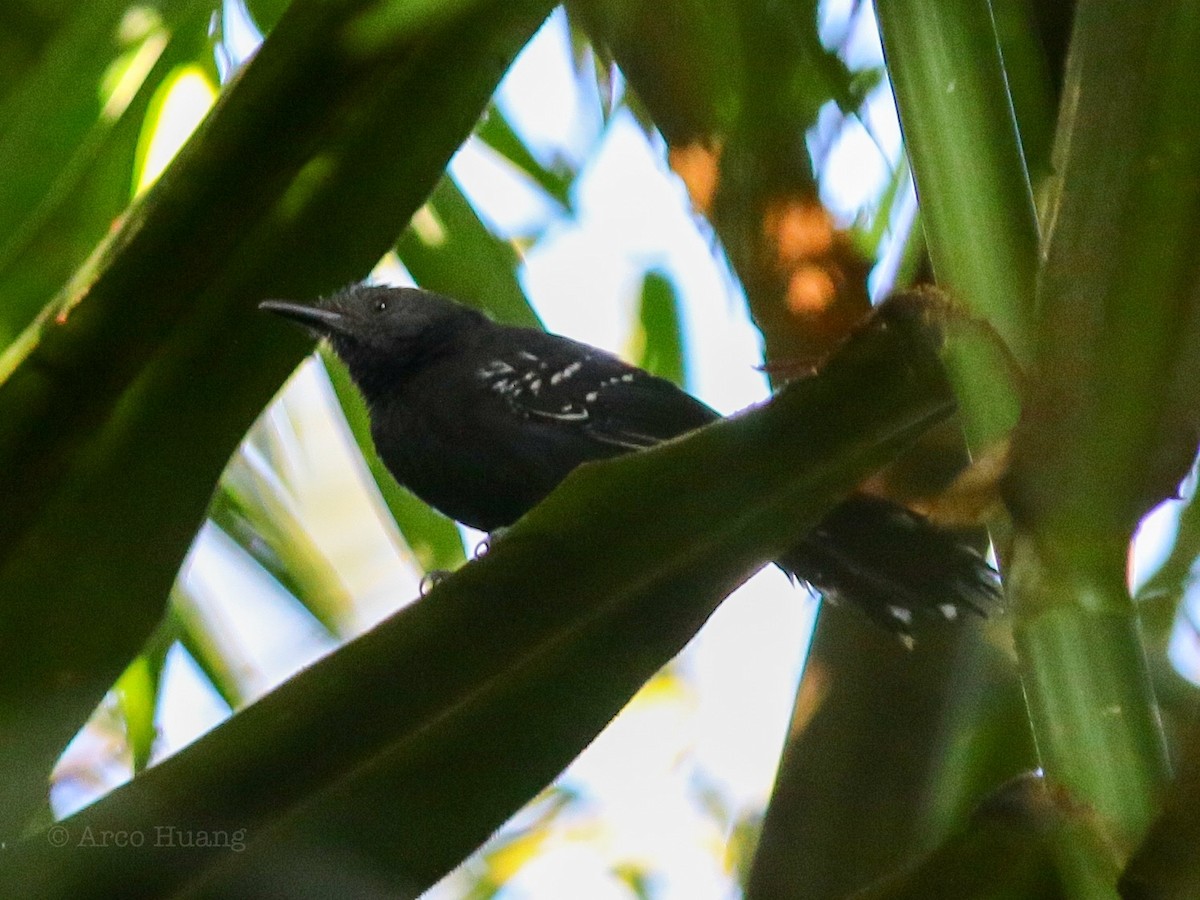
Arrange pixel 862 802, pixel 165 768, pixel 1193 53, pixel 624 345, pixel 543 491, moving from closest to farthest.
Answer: pixel 1193 53
pixel 165 768
pixel 862 802
pixel 543 491
pixel 624 345

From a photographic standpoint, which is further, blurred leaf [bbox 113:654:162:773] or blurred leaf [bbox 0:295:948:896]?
blurred leaf [bbox 113:654:162:773]

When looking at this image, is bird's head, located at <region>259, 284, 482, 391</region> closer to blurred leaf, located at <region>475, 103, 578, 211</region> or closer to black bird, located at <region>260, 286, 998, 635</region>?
black bird, located at <region>260, 286, 998, 635</region>

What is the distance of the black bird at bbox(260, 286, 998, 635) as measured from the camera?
2.91 m

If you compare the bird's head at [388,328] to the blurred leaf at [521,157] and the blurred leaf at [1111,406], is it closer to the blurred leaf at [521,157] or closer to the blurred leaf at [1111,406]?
the blurred leaf at [521,157]

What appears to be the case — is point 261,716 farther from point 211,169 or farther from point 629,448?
point 629,448

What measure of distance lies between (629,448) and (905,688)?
57.1 inches

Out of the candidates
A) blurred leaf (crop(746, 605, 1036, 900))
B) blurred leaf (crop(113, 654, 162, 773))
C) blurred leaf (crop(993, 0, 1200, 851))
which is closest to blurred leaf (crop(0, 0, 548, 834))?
blurred leaf (crop(993, 0, 1200, 851))

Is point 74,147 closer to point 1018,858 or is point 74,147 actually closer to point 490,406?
point 1018,858

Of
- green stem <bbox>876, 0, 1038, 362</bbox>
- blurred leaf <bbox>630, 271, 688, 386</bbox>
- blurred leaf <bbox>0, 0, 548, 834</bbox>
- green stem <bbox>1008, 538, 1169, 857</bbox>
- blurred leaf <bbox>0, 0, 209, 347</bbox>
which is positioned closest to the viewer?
green stem <bbox>1008, 538, 1169, 857</bbox>

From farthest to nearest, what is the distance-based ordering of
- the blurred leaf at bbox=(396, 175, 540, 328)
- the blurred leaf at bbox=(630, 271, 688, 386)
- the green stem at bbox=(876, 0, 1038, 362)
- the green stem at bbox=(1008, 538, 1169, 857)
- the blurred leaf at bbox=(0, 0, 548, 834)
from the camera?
the blurred leaf at bbox=(630, 271, 688, 386) → the blurred leaf at bbox=(396, 175, 540, 328) → the blurred leaf at bbox=(0, 0, 548, 834) → the green stem at bbox=(876, 0, 1038, 362) → the green stem at bbox=(1008, 538, 1169, 857)

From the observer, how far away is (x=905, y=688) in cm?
154

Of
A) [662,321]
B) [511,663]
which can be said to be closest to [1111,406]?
[511,663]

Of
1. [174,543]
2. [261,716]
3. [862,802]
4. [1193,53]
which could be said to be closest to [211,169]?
[174,543]

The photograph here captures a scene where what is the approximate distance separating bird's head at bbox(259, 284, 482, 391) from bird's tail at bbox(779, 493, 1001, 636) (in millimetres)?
1287
